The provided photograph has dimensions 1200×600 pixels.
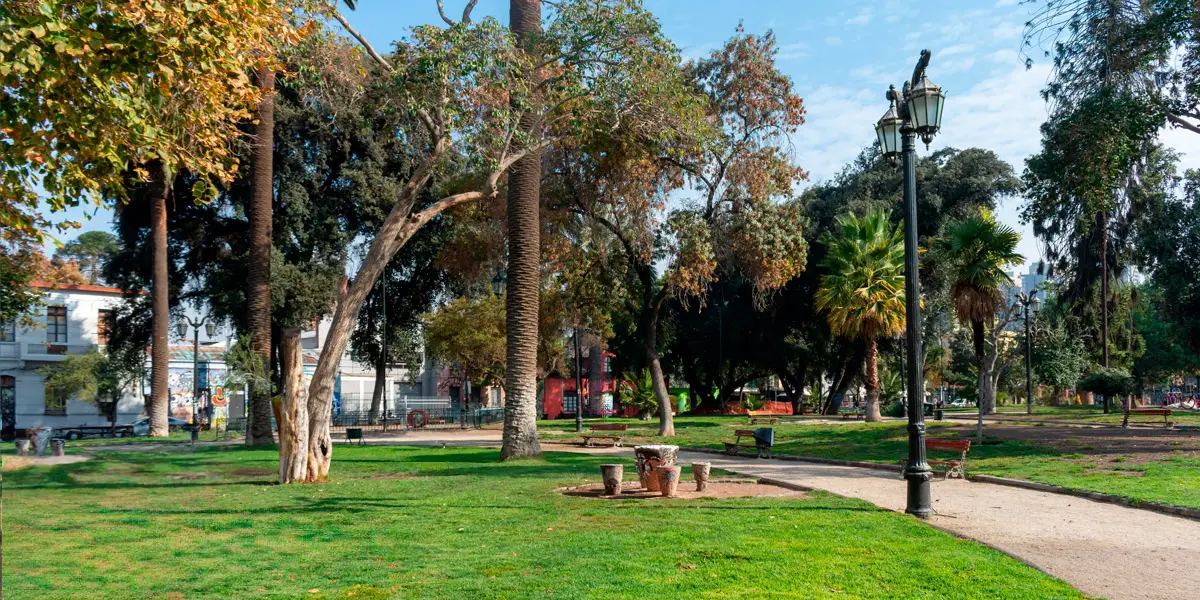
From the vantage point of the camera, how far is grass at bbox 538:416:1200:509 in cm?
1356

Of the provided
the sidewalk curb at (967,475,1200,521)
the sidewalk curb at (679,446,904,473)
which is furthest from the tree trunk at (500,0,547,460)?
the sidewalk curb at (967,475,1200,521)

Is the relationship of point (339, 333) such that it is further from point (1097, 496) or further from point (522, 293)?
point (1097, 496)

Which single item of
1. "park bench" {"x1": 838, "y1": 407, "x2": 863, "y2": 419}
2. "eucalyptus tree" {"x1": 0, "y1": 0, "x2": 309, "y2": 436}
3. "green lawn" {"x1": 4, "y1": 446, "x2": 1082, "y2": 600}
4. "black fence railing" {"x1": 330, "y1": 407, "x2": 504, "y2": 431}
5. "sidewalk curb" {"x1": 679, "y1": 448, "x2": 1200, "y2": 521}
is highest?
"eucalyptus tree" {"x1": 0, "y1": 0, "x2": 309, "y2": 436}

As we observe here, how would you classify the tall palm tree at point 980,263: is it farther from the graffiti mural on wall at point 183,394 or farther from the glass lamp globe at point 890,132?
the graffiti mural on wall at point 183,394

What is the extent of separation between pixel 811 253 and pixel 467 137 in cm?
3111

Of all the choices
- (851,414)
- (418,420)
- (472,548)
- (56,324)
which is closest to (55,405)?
(56,324)

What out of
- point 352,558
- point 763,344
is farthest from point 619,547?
point 763,344

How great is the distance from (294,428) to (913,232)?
36.5 ft

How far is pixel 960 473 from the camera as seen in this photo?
16016 millimetres

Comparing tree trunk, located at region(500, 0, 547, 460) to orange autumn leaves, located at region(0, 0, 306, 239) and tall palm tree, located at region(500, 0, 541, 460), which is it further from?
orange autumn leaves, located at region(0, 0, 306, 239)

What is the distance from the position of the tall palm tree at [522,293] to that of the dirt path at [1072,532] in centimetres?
737

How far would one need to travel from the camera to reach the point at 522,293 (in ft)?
70.7

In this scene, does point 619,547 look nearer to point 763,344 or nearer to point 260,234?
point 260,234

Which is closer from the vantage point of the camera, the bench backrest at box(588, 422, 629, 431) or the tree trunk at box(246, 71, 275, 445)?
the tree trunk at box(246, 71, 275, 445)
